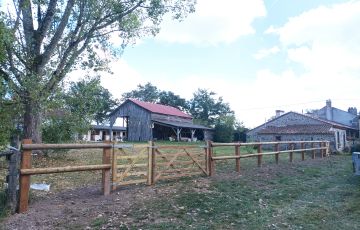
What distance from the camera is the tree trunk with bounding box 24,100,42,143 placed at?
14.4m

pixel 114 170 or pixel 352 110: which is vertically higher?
pixel 352 110

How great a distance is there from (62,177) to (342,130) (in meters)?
36.4

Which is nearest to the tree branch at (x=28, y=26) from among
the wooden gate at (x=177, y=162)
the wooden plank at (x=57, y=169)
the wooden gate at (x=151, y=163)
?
the wooden gate at (x=151, y=163)

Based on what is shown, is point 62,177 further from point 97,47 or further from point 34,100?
point 97,47

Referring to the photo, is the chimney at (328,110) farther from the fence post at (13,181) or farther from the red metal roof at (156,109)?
the fence post at (13,181)

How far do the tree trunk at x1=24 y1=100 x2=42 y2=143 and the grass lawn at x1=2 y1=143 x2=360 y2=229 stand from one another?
4.68 m

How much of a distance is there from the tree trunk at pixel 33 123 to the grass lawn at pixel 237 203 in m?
4.68

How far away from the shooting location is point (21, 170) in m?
6.39

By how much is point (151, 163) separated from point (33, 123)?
8222 mm

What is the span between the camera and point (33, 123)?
15.1 m

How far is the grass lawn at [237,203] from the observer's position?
6.11m

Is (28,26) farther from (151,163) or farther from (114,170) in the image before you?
(114,170)

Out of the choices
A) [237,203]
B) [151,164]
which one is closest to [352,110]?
[151,164]

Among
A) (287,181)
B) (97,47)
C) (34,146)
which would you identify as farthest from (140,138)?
(34,146)
